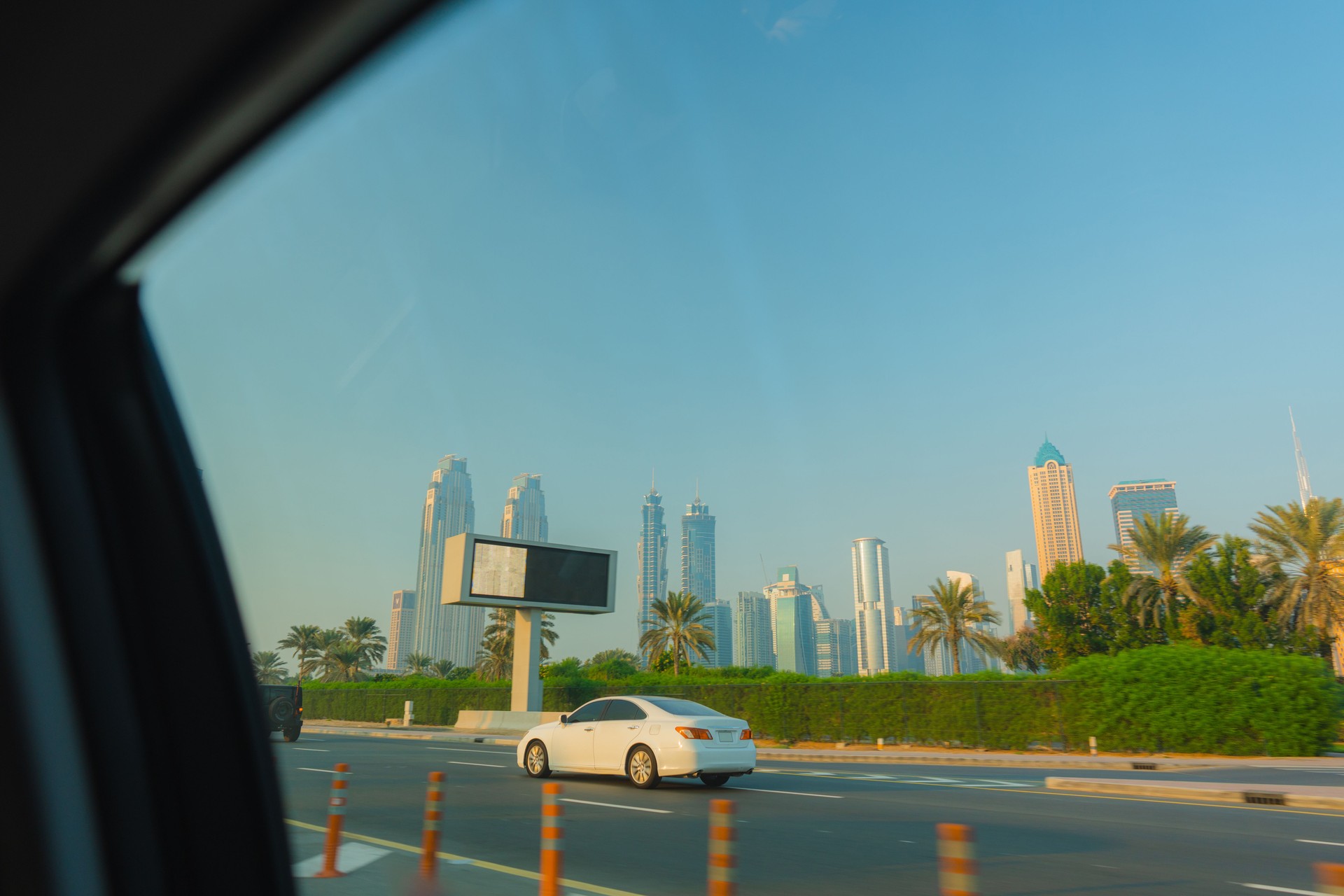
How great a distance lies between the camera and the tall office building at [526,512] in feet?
131

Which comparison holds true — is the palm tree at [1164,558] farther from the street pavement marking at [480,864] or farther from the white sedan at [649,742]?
the street pavement marking at [480,864]

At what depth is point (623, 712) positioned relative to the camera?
52.7 ft

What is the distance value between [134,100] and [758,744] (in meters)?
36.6

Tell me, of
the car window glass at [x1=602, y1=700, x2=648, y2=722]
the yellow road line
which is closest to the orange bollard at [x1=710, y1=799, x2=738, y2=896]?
the car window glass at [x1=602, y1=700, x2=648, y2=722]

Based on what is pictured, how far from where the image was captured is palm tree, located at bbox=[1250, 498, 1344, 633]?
131ft

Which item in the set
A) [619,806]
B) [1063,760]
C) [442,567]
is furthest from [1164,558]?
[619,806]

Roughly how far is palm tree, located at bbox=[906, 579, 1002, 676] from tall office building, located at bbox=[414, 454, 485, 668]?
2649 cm

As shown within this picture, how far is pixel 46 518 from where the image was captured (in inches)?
108

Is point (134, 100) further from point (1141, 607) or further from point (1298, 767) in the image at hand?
point (1141, 607)

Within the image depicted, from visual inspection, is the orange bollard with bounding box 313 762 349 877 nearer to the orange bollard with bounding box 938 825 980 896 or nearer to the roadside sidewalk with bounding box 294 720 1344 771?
the orange bollard with bounding box 938 825 980 896

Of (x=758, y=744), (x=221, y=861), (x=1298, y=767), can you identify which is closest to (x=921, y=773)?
(x=1298, y=767)

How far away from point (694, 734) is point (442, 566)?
85.3ft

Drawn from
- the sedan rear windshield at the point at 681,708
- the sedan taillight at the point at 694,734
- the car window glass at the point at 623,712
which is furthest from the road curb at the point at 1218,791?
the car window glass at the point at 623,712

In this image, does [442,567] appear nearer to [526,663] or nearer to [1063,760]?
[526,663]
